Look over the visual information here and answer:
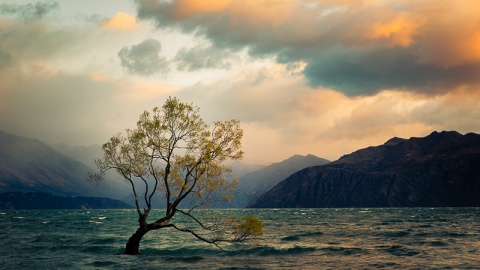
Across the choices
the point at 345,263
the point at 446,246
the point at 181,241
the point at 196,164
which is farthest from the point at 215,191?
the point at 446,246

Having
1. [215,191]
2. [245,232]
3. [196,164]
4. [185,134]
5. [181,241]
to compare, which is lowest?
[181,241]

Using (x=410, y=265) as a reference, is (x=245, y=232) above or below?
above

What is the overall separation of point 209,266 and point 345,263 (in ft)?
45.4

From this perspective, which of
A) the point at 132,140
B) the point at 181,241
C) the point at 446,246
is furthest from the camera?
the point at 181,241

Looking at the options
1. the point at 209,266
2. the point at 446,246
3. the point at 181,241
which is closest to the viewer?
the point at 209,266

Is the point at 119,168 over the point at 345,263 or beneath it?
over

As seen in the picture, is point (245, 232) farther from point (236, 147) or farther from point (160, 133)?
point (160, 133)

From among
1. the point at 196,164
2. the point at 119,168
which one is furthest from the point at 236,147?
the point at 119,168

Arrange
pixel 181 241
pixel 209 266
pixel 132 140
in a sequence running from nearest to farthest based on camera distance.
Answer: pixel 209 266
pixel 132 140
pixel 181 241

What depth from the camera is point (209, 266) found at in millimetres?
37969

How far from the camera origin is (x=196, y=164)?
3919 cm

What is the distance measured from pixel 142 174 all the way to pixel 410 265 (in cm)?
2801

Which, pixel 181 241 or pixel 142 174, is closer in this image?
pixel 142 174

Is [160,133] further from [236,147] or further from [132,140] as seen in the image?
[236,147]
